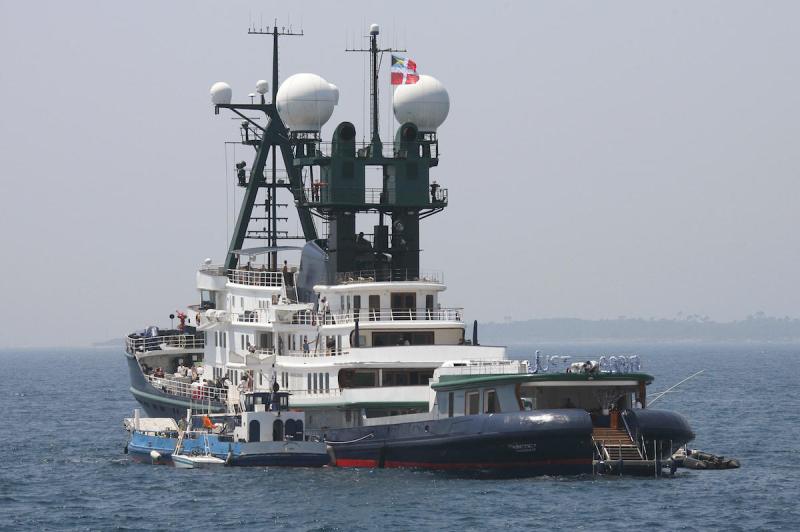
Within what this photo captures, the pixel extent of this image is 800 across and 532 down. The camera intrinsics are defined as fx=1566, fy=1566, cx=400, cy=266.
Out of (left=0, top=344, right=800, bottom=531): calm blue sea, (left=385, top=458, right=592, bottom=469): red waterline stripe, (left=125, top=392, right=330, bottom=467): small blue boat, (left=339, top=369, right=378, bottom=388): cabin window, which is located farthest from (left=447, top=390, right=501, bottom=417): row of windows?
(left=125, top=392, right=330, bottom=467): small blue boat

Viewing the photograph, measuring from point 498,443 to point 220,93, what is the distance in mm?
38585

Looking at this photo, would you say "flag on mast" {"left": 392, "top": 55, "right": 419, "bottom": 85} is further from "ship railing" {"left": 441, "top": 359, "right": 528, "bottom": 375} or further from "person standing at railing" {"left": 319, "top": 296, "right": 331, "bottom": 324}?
"ship railing" {"left": 441, "top": 359, "right": 528, "bottom": 375}

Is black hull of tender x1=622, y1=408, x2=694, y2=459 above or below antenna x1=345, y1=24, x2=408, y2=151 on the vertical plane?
below

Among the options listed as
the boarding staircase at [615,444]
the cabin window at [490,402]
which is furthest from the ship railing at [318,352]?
the boarding staircase at [615,444]

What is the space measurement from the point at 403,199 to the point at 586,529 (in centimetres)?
2948

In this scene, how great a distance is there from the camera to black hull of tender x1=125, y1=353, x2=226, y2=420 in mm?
79562

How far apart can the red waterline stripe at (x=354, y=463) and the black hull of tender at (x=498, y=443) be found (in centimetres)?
57

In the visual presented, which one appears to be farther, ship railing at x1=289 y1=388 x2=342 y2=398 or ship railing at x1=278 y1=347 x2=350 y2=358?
ship railing at x1=278 y1=347 x2=350 y2=358

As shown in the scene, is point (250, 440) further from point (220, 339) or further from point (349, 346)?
point (220, 339)

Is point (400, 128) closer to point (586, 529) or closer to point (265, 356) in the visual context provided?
point (265, 356)

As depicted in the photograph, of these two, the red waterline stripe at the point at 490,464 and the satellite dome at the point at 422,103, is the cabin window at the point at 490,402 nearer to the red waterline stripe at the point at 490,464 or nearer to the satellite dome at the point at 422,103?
the red waterline stripe at the point at 490,464

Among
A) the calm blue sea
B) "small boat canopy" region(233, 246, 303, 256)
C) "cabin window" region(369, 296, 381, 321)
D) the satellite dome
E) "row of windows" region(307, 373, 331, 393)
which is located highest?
the satellite dome

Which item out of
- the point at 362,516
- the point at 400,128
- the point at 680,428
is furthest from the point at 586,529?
the point at 400,128

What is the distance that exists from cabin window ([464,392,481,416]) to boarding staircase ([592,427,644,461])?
5011mm
